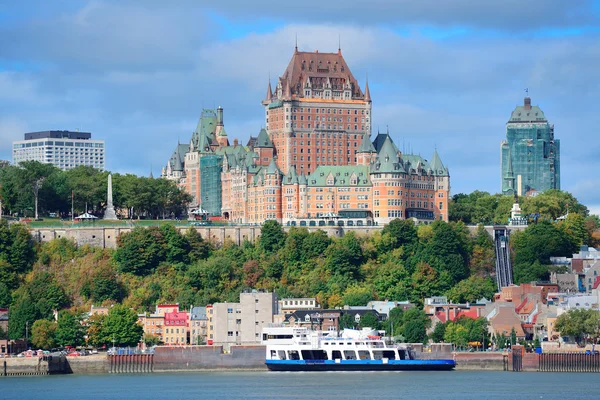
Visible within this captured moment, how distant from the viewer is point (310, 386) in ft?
483

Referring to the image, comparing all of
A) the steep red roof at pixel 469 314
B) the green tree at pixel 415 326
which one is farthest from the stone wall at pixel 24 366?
the steep red roof at pixel 469 314

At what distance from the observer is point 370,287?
641 feet

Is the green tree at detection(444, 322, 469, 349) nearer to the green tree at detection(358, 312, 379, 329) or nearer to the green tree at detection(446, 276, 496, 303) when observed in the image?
the green tree at detection(358, 312, 379, 329)

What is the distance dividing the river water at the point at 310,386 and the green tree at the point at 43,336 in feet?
42.3

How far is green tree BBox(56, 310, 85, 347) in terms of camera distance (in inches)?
6900

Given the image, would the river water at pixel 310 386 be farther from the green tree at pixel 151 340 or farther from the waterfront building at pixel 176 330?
the waterfront building at pixel 176 330

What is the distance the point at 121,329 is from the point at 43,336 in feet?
25.9

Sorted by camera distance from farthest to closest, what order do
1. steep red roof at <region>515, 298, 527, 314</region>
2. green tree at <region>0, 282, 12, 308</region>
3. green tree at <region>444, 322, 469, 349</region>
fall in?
green tree at <region>0, 282, 12, 308</region>
steep red roof at <region>515, 298, 527, 314</region>
green tree at <region>444, 322, 469, 349</region>

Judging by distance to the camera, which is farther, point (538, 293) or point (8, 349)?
point (538, 293)

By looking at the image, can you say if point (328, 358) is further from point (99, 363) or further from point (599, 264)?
point (599, 264)

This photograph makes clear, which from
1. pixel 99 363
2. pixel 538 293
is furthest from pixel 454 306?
pixel 99 363

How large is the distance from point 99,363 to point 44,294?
948 inches

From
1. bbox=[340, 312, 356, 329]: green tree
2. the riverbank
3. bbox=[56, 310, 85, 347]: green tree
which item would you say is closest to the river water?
the riverbank

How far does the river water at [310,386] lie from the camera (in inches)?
5448
